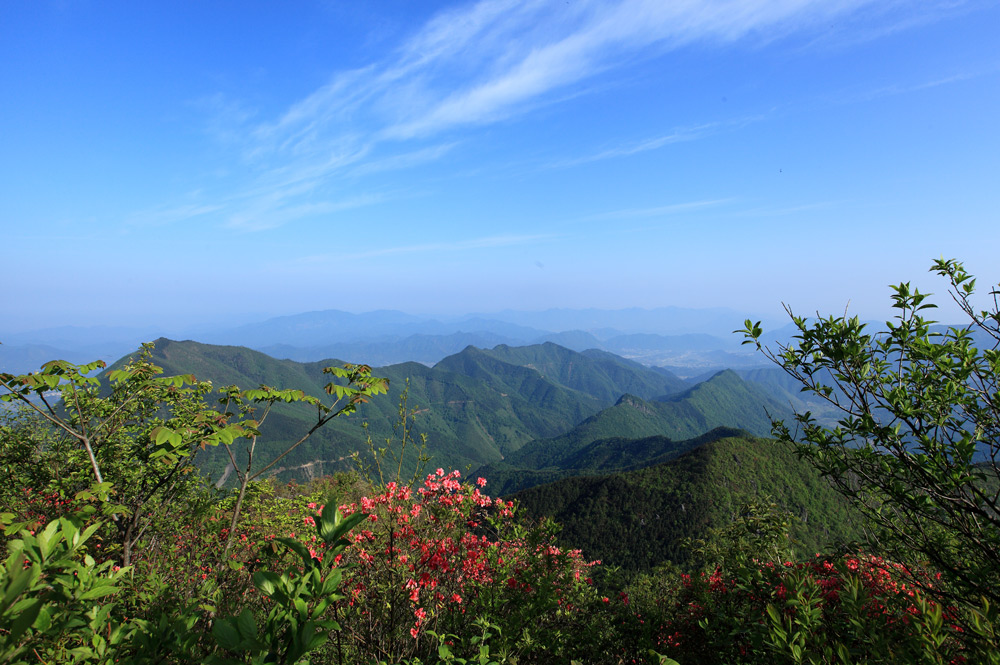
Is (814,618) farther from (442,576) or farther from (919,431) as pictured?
(442,576)

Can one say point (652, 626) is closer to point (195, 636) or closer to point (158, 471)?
point (195, 636)

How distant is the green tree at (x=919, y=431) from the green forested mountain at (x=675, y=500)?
264 ft

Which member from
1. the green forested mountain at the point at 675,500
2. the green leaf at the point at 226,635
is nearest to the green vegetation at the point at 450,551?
the green leaf at the point at 226,635

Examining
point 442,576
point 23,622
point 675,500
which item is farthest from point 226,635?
point 675,500

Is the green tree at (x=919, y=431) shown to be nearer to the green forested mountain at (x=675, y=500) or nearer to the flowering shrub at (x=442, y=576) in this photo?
the flowering shrub at (x=442, y=576)

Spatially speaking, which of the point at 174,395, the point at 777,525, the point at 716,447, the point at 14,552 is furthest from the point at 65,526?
the point at 716,447

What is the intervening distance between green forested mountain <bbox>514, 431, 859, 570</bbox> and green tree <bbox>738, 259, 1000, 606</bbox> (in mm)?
80456

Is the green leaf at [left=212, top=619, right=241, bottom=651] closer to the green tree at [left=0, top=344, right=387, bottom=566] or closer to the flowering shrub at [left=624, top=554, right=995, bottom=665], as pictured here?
the green tree at [left=0, top=344, right=387, bottom=566]

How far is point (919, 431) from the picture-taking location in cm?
367

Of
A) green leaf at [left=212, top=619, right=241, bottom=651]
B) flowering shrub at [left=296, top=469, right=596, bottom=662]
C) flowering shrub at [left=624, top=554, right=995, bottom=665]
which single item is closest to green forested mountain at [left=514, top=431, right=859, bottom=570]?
flowering shrub at [left=624, top=554, right=995, bottom=665]

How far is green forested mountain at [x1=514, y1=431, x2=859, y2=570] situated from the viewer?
79812 millimetres

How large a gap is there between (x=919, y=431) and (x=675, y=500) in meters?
96.6

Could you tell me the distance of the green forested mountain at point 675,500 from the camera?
262 ft

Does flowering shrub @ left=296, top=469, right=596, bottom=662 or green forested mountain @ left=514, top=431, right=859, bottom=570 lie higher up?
flowering shrub @ left=296, top=469, right=596, bottom=662
